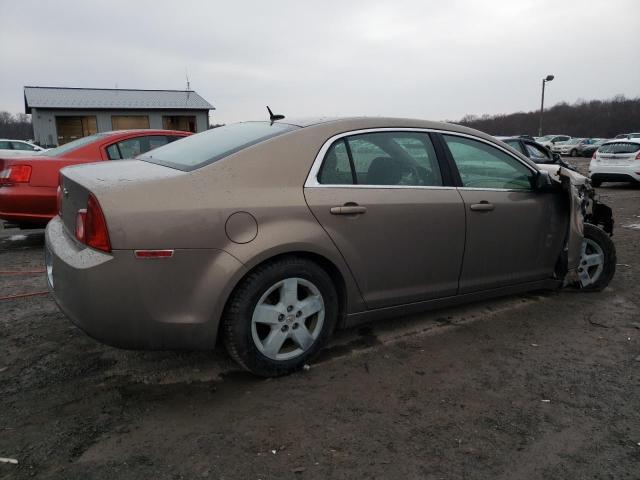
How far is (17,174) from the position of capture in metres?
5.36

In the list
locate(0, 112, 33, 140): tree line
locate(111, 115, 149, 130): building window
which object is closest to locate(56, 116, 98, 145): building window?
locate(111, 115, 149, 130): building window

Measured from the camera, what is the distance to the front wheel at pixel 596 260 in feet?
14.1

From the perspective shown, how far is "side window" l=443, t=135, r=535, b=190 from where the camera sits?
3.43 metres

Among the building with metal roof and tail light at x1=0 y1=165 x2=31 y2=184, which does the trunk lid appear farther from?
the building with metal roof

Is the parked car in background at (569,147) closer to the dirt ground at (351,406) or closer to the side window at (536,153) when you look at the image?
the side window at (536,153)

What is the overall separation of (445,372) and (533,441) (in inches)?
27.7

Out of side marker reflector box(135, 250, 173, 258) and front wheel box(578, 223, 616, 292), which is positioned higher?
side marker reflector box(135, 250, 173, 258)

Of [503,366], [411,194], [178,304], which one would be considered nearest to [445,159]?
[411,194]

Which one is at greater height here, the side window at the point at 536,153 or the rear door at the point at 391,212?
the side window at the point at 536,153

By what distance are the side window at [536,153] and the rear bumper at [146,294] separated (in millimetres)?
8249

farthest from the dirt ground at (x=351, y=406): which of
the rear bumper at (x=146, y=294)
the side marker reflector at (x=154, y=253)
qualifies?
the side marker reflector at (x=154, y=253)

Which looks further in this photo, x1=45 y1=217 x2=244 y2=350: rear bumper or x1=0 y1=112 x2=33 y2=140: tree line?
x1=0 y1=112 x2=33 y2=140: tree line

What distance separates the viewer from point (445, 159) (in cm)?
337

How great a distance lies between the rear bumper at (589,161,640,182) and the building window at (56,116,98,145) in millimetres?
25499
